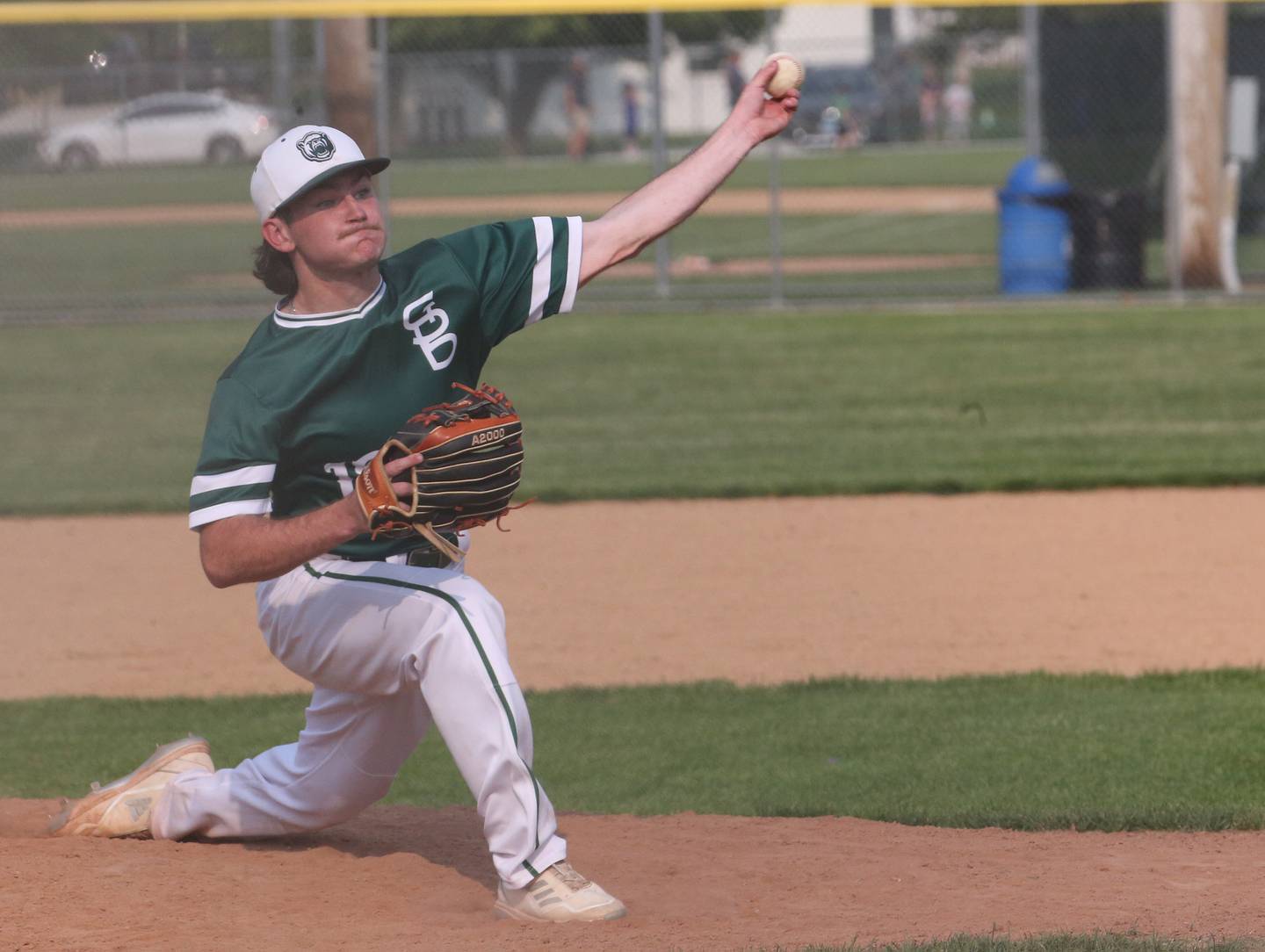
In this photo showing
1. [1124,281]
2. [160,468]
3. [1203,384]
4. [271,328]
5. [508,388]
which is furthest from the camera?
[1124,281]

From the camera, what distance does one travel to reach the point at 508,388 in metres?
12.8

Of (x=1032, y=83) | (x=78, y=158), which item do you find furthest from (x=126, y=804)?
(x=1032, y=83)

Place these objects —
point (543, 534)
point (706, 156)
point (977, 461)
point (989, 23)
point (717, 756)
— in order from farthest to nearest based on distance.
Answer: point (989, 23) → point (977, 461) → point (543, 534) → point (717, 756) → point (706, 156)

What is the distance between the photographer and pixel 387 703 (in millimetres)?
4180

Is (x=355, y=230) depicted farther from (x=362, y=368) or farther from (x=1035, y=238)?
(x=1035, y=238)

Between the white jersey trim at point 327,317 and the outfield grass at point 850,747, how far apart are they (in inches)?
71.8

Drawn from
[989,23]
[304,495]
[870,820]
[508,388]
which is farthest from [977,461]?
[989,23]

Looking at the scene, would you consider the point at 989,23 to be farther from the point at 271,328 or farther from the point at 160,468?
the point at 271,328

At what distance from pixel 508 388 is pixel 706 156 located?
851 centimetres

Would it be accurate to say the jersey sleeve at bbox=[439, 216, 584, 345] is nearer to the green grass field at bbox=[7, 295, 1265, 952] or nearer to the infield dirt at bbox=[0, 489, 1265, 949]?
the infield dirt at bbox=[0, 489, 1265, 949]

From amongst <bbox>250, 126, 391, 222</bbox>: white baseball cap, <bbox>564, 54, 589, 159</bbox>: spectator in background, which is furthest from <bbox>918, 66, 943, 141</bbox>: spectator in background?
<bbox>250, 126, 391, 222</bbox>: white baseball cap

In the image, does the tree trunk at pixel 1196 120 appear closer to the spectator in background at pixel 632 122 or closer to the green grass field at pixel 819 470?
the green grass field at pixel 819 470

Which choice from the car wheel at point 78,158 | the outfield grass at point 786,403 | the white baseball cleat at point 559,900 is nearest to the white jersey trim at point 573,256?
the white baseball cleat at point 559,900

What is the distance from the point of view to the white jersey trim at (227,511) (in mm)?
3742
